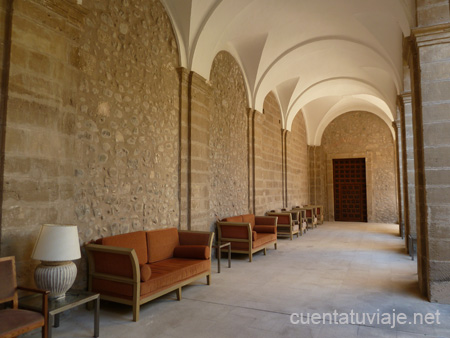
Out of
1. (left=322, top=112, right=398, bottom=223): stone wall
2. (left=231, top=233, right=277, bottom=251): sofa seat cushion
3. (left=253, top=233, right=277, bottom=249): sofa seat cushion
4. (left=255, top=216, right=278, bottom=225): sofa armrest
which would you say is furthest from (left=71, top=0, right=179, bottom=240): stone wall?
(left=322, top=112, right=398, bottom=223): stone wall

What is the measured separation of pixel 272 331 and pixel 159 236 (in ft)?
7.23

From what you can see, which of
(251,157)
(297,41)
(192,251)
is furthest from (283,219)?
(192,251)

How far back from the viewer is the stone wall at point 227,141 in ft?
23.2

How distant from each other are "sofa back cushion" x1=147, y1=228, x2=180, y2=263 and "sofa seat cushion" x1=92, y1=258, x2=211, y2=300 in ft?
0.38

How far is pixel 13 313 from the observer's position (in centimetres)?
254

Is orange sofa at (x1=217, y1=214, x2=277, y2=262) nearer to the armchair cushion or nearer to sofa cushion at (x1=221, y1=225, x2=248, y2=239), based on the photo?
sofa cushion at (x1=221, y1=225, x2=248, y2=239)

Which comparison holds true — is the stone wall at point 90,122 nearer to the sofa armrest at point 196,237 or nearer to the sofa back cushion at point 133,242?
the sofa back cushion at point 133,242

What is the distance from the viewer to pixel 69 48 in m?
3.66

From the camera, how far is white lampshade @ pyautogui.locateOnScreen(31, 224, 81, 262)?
2.95 metres

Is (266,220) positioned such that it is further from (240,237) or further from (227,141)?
(227,141)

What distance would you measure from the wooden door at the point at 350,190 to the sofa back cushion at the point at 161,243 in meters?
12.6

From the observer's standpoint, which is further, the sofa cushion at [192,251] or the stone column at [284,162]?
the stone column at [284,162]

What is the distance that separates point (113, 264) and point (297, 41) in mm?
7006

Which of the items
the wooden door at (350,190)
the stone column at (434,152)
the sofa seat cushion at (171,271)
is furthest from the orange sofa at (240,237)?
the wooden door at (350,190)
